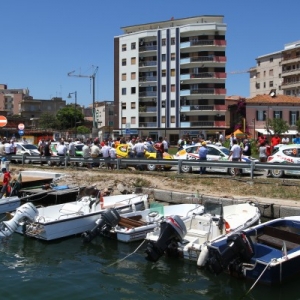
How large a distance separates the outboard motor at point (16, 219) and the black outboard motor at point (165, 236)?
14.4 ft

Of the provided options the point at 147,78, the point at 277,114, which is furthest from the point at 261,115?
the point at 147,78

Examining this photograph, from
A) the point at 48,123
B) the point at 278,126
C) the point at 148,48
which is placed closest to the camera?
the point at 278,126

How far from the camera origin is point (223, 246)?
34.2 feet

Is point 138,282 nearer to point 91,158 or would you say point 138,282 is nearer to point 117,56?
point 91,158

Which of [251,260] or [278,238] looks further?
[278,238]

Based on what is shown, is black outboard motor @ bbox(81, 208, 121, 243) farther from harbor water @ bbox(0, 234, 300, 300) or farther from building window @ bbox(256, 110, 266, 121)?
building window @ bbox(256, 110, 266, 121)

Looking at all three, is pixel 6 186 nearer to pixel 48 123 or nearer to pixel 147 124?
pixel 147 124

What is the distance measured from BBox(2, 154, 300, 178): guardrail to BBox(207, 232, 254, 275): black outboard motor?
30.6ft

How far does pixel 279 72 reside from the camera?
8894 centimetres

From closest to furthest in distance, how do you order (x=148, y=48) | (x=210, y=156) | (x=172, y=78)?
1. (x=210, y=156)
2. (x=172, y=78)
3. (x=148, y=48)

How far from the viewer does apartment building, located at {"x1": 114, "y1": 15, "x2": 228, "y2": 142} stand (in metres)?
69.0

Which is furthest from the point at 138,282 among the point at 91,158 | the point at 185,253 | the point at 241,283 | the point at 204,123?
the point at 204,123

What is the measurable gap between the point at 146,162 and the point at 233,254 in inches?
493

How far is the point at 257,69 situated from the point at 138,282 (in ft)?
299
